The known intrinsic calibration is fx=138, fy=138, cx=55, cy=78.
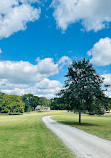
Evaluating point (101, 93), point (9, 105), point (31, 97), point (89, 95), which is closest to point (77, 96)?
point (89, 95)

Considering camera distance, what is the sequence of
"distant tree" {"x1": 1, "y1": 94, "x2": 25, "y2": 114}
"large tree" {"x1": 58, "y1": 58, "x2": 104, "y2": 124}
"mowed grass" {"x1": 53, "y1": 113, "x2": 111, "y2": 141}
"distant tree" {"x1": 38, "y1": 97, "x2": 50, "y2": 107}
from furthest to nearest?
"distant tree" {"x1": 38, "y1": 97, "x2": 50, "y2": 107}, "distant tree" {"x1": 1, "y1": 94, "x2": 25, "y2": 114}, "large tree" {"x1": 58, "y1": 58, "x2": 104, "y2": 124}, "mowed grass" {"x1": 53, "y1": 113, "x2": 111, "y2": 141}

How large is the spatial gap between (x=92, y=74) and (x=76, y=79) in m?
3.83

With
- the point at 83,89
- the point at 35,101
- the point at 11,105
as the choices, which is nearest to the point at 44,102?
the point at 35,101

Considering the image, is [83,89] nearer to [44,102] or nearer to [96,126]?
[96,126]

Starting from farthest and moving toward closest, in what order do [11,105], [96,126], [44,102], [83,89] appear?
1. [44,102]
2. [11,105]
3. [83,89]
4. [96,126]

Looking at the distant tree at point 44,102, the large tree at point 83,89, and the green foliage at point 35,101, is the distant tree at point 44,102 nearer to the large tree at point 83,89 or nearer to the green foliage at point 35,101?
the green foliage at point 35,101

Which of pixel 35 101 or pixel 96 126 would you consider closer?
pixel 96 126

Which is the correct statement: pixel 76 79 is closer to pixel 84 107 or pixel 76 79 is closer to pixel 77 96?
pixel 77 96

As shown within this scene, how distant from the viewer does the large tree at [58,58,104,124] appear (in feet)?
96.1

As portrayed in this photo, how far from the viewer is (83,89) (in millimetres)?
30344

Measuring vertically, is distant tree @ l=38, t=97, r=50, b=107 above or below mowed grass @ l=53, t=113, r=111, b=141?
above

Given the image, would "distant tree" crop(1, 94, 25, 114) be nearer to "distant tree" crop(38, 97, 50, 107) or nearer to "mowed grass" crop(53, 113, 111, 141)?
"distant tree" crop(38, 97, 50, 107)

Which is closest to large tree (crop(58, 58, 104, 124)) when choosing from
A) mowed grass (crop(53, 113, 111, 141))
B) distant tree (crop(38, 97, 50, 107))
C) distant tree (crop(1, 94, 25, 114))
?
mowed grass (crop(53, 113, 111, 141))

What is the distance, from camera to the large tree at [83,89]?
96.1ft
